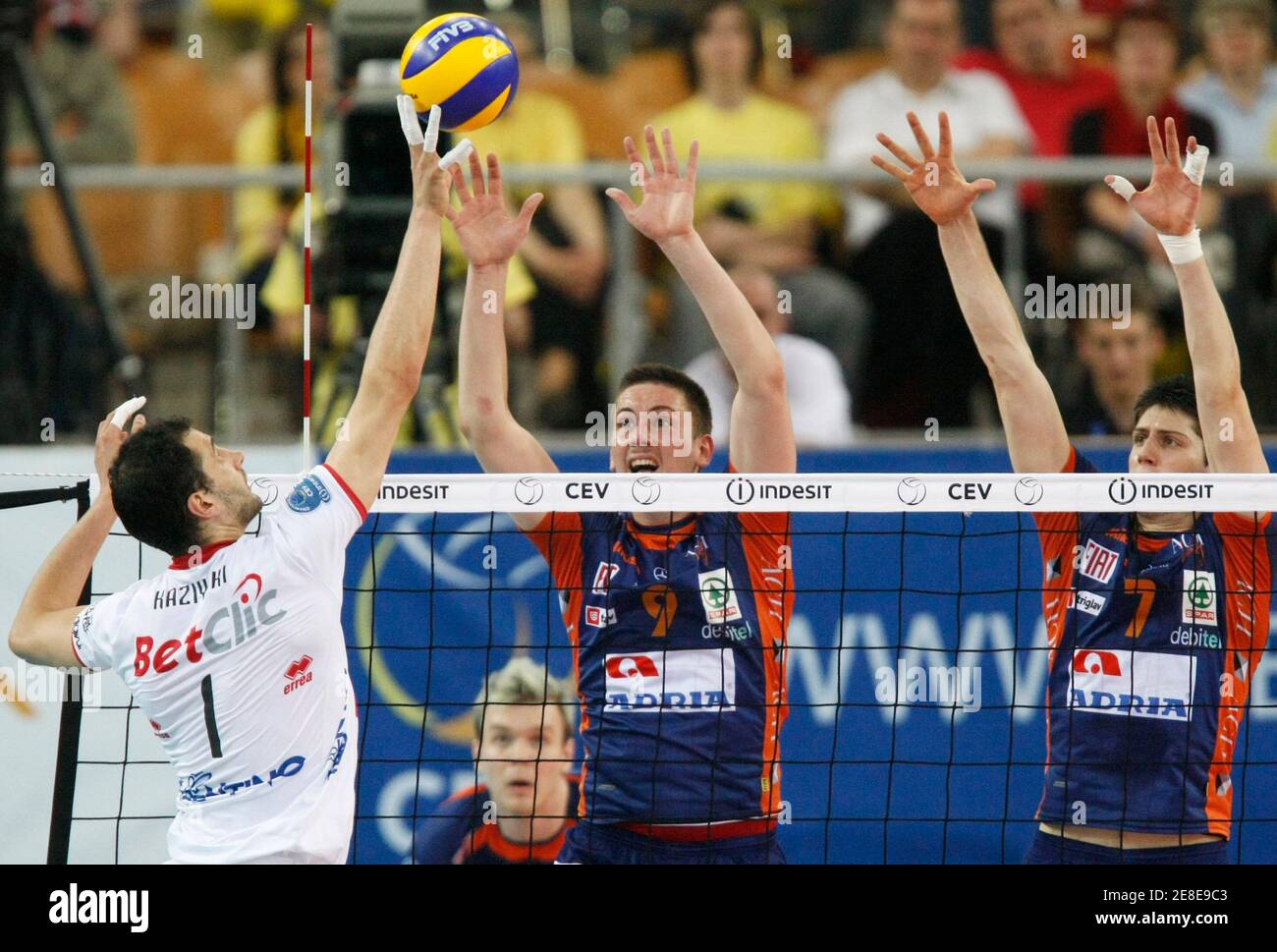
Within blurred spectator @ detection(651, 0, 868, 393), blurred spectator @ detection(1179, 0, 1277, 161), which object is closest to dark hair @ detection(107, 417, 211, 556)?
blurred spectator @ detection(651, 0, 868, 393)

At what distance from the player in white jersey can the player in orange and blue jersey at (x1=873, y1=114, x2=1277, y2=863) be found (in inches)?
80.4

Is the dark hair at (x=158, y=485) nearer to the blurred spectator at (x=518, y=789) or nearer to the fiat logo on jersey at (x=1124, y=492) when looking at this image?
the blurred spectator at (x=518, y=789)

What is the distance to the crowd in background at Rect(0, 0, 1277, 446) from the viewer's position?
32.2ft

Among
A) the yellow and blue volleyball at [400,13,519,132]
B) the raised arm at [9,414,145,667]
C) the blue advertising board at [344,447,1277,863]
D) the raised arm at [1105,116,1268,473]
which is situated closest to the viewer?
the raised arm at [9,414,145,667]

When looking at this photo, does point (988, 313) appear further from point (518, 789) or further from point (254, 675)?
point (518, 789)

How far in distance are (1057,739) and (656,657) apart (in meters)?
1.46

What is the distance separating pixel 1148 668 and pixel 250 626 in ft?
10.2

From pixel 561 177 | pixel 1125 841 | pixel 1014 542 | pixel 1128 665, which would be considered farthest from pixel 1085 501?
pixel 561 177

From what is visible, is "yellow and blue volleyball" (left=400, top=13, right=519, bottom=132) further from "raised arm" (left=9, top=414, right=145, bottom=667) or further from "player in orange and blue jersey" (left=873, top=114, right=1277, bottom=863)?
"raised arm" (left=9, top=414, right=145, bottom=667)

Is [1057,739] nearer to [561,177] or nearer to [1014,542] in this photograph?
[1014,542]
